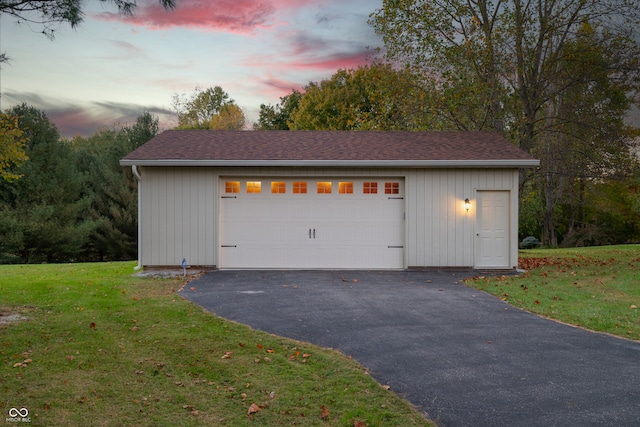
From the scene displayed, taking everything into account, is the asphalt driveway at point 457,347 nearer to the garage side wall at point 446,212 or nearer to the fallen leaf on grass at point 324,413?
the fallen leaf on grass at point 324,413

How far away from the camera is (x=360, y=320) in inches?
286

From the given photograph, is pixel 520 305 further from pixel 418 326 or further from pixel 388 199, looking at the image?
pixel 388 199

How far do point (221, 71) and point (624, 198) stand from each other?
23.2 meters

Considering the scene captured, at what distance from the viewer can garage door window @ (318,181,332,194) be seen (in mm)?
12836

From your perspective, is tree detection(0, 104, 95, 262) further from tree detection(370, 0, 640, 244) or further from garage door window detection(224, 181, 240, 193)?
tree detection(370, 0, 640, 244)

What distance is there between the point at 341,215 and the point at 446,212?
2485 millimetres

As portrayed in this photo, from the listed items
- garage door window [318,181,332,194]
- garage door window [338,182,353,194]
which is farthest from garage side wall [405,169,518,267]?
garage door window [318,181,332,194]

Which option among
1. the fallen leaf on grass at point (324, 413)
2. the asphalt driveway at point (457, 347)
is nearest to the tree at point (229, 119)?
the asphalt driveway at point (457, 347)

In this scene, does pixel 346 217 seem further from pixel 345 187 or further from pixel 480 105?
pixel 480 105

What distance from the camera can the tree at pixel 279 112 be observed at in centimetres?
4022

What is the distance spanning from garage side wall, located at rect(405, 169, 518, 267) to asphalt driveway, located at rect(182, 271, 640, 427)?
2252 millimetres

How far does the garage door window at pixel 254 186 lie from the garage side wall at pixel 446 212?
11.5ft

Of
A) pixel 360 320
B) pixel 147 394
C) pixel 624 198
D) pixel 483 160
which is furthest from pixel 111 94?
pixel 624 198

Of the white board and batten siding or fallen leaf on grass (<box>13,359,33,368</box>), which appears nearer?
fallen leaf on grass (<box>13,359,33,368</box>)
